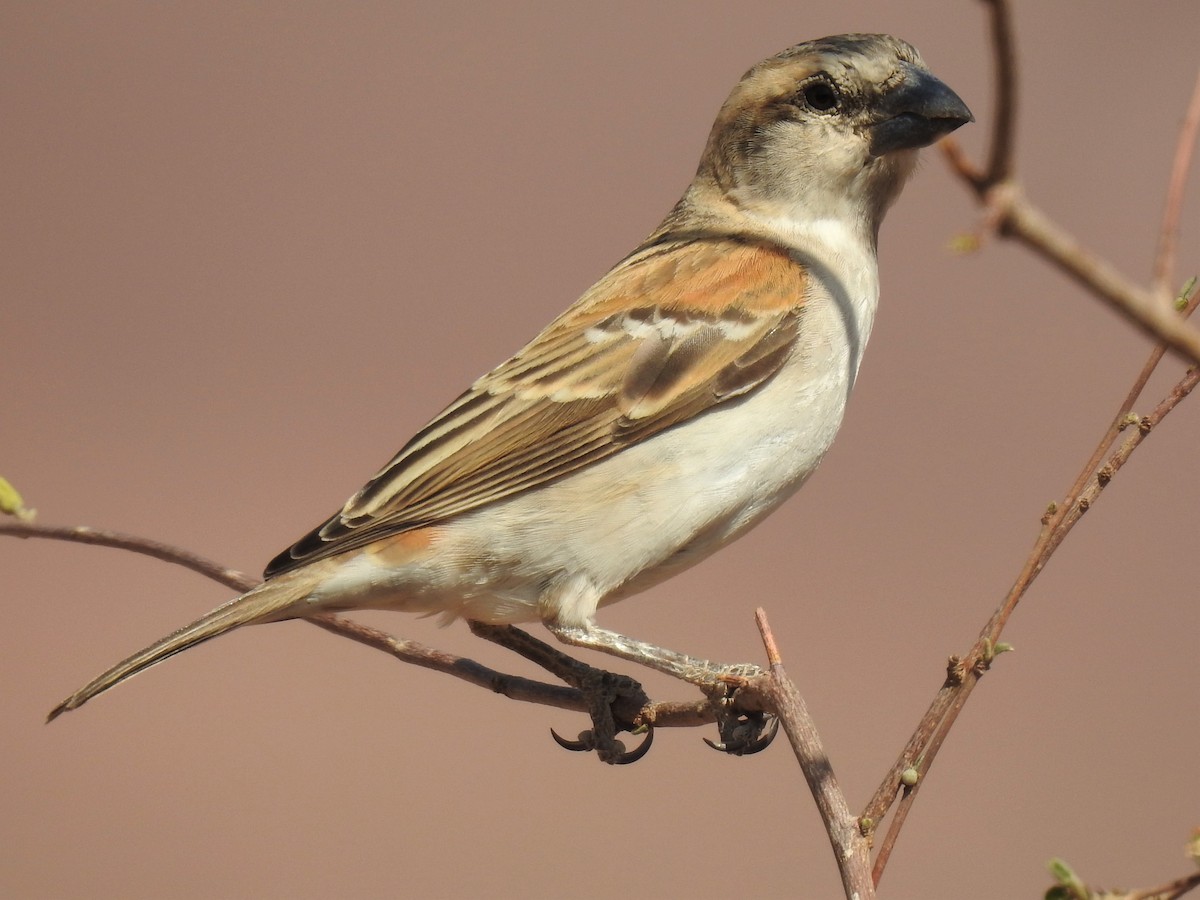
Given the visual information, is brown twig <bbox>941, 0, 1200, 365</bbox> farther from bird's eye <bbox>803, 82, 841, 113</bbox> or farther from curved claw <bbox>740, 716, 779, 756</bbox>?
bird's eye <bbox>803, 82, 841, 113</bbox>

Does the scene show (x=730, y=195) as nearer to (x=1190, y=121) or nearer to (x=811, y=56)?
(x=811, y=56)

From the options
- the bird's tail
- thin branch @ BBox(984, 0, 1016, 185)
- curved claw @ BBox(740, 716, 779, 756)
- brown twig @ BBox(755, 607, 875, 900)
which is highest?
the bird's tail

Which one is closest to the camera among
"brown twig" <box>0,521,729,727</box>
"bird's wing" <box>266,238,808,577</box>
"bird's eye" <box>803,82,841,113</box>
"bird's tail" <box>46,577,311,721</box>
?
"brown twig" <box>0,521,729,727</box>

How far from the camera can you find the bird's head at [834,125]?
374cm

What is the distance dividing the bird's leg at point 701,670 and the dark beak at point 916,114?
5.37 feet

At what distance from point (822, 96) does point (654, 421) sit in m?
1.21

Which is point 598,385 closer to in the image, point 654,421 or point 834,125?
point 654,421

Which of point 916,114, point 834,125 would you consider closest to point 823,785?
point 916,114

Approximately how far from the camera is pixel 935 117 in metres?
3.63

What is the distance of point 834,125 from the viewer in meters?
3.95

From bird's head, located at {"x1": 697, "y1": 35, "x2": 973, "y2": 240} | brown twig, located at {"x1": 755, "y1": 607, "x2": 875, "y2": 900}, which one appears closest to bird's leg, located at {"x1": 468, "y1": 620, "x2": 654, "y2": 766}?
brown twig, located at {"x1": 755, "y1": 607, "x2": 875, "y2": 900}

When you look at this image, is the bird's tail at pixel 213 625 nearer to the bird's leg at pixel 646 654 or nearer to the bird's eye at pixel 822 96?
the bird's leg at pixel 646 654

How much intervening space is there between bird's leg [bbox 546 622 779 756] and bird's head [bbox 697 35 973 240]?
5.01 ft

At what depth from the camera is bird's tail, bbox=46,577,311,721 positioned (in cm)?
304
